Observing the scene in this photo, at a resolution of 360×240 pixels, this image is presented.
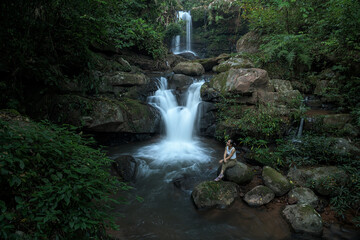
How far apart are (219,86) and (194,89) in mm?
1673

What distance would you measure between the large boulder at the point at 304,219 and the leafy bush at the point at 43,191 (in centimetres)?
391

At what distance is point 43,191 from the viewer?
1985 mm

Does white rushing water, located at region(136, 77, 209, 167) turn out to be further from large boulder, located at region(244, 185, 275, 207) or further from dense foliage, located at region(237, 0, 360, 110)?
dense foliage, located at region(237, 0, 360, 110)

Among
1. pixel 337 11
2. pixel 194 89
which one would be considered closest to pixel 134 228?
pixel 194 89

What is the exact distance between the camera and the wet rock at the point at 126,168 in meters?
5.59

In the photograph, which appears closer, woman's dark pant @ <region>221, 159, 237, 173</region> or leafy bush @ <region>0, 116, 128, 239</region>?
leafy bush @ <region>0, 116, 128, 239</region>

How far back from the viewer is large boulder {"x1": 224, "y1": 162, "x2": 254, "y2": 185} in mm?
5285

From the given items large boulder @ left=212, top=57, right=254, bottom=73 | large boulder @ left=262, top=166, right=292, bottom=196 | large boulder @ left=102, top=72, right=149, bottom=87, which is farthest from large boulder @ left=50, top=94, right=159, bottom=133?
large boulder @ left=262, top=166, right=292, bottom=196

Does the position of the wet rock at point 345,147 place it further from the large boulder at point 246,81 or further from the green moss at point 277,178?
the large boulder at point 246,81

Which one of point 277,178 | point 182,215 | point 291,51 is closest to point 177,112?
point 277,178

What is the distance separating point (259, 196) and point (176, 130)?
510 cm

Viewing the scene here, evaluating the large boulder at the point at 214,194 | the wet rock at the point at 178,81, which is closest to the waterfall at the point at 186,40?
the wet rock at the point at 178,81

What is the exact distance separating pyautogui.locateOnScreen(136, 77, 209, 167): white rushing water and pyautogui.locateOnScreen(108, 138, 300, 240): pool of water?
0.77 metres

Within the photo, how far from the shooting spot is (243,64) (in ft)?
32.8
